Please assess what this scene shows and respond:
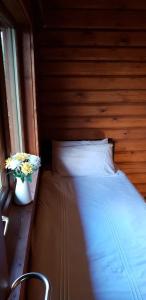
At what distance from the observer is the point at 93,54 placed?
7.70 feet

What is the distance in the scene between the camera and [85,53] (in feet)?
7.67

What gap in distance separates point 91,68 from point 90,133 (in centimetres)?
73

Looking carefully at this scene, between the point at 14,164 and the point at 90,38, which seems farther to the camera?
the point at 90,38

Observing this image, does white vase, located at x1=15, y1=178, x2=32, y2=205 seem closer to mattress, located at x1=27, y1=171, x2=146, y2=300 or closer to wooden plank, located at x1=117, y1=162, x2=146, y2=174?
mattress, located at x1=27, y1=171, x2=146, y2=300

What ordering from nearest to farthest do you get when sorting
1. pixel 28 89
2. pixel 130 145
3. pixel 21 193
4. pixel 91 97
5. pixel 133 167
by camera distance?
pixel 21 193 < pixel 28 89 < pixel 91 97 < pixel 130 145 < pixel 133 167

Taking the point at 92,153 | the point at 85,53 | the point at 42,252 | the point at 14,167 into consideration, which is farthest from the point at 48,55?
the point at 42,252

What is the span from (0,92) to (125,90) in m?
1.68


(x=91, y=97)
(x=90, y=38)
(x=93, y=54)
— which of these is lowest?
(x=91, y=97)

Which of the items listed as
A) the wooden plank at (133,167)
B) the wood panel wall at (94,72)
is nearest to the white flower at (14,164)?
the wood panel wall at (94,72)

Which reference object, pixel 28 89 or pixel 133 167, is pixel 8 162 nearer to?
pixel 28 89

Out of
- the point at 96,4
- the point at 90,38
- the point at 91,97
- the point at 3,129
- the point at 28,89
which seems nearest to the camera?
the point at 3,129

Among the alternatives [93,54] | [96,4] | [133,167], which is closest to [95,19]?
[96,4]

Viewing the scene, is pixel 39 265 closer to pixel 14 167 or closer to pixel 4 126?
pixel 14 167

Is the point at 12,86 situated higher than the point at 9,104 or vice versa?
the point at 12,86
